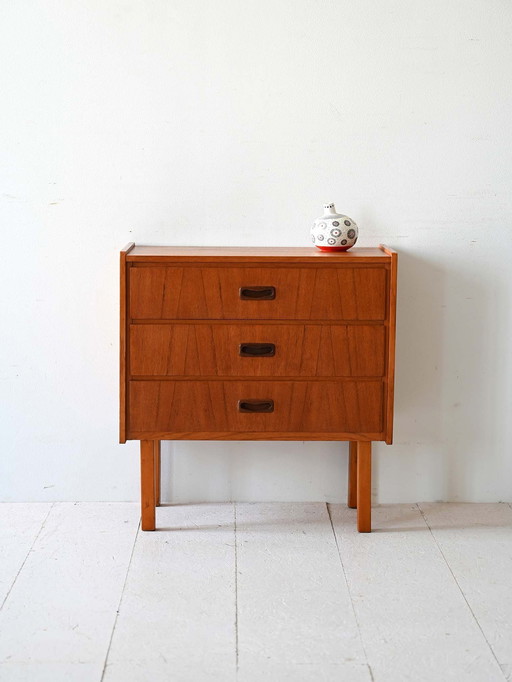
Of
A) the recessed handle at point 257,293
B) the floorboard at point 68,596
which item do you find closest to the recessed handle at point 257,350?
the recessed handle at point 257,293

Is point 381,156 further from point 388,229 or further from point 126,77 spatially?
point 126,77

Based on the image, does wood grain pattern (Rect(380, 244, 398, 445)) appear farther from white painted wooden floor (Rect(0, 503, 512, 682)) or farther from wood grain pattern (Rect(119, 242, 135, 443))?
wood grain pattern (Rect(119, 242, 135, 443))

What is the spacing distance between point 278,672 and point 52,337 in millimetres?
1416

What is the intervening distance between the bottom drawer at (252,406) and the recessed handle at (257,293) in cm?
25

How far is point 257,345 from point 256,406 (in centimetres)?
19

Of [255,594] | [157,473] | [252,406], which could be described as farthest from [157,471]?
[255,594]

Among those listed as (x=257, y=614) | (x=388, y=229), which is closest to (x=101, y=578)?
(x=257, y=614)

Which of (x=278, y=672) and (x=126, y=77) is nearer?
(x=278, y=672)

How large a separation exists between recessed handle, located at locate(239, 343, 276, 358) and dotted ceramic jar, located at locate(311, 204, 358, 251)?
0.34m

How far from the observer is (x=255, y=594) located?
8.04 feet

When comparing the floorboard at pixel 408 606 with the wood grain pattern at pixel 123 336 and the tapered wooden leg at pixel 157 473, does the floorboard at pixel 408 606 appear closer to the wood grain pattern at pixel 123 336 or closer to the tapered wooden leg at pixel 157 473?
the tapered wooden leg at pixel 157 473

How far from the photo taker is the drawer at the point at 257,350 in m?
2.73

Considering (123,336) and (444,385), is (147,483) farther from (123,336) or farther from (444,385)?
(444,385)

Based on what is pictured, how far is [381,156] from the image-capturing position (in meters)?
2.94
